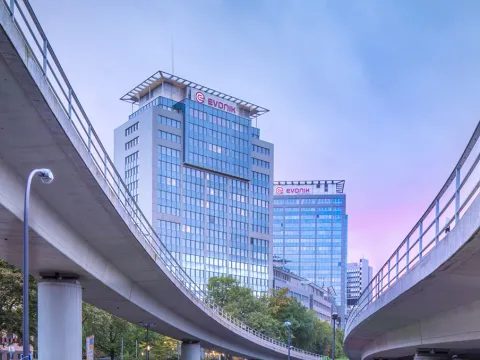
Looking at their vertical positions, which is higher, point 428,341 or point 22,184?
point 22,184

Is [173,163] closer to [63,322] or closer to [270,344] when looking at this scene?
[270,344]

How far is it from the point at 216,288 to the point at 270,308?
853 cm

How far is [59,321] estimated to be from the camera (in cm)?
1919

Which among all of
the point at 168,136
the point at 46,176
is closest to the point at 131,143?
the point at 168,136

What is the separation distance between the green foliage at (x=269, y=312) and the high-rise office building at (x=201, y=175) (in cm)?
4581

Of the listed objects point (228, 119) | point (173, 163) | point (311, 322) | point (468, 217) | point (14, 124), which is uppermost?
point (228, 119)

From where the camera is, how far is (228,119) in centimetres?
14900

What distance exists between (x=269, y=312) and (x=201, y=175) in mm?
63167

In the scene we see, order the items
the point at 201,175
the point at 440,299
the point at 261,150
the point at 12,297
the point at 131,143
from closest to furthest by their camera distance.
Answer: the point at 440,299, the point at 12,297, the point at 131,143, the point at 201,175, the point at 261,150

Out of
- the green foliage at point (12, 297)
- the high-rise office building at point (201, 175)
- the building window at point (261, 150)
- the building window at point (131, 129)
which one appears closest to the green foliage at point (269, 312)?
the green foliage at point (12, 297)

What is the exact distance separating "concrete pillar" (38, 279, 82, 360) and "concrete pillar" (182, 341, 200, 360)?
28.2 m

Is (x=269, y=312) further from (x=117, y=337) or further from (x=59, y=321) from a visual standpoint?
(x=59, y=321)

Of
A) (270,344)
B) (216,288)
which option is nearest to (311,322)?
(216,288)

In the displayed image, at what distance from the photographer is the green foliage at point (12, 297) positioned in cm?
3738
